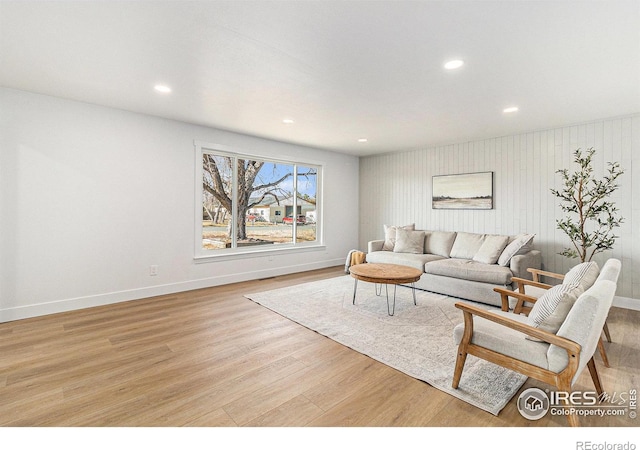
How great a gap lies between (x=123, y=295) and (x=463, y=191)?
5678mm

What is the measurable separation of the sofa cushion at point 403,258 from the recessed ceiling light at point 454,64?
297 cm

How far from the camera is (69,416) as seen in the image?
5.92ft

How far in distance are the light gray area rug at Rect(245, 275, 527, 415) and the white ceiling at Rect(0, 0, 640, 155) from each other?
8.17 ft

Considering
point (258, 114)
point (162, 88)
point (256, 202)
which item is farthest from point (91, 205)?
point (256, 202)

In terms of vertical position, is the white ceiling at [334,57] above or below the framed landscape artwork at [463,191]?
above

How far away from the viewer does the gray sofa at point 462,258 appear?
4004mm

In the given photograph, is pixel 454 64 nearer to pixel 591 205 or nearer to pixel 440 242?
pixel 591 205

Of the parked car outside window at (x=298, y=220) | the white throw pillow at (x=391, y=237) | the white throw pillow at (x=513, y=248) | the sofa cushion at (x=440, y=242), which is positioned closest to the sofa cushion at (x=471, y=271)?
the white throw pillow at (x=513, y=248)

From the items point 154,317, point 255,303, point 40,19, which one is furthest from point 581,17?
point 154,317

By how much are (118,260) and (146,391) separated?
251cm

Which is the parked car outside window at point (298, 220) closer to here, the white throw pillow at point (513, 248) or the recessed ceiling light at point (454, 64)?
the white throw pillow at point (513, 248)

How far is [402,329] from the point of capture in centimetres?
313

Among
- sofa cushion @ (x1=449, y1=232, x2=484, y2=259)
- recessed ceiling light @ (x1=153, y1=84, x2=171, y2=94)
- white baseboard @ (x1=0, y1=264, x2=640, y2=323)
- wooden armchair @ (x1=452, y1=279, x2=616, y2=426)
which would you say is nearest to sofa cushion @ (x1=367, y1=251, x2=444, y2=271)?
sofa cushion @ (x1=449, y1=232, x2=484, y2=259)

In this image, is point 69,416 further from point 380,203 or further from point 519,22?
point 380,203
